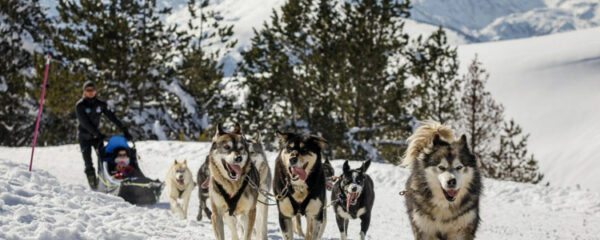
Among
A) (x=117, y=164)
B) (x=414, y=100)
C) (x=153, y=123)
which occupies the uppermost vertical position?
(x=414, y=100)

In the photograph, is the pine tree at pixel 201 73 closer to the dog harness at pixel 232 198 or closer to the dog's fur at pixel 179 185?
the dog's fur at pixel 179 185

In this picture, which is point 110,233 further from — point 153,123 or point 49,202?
point 153,123

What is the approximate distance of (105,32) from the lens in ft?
86.2

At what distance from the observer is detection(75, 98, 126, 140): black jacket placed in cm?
1038

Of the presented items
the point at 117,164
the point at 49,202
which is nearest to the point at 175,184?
the point at 117,164

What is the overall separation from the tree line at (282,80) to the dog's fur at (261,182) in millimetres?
15449

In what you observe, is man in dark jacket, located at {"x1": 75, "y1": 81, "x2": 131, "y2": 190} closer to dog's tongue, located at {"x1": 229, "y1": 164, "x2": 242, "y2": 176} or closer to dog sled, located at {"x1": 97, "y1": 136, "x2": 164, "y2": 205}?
dog sled, located at {"x1": 97, "y1": 136, "x2": 164, "y2": 205}

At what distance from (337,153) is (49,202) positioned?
727 inches

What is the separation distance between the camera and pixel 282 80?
25828mm

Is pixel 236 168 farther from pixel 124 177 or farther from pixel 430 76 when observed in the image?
pixel 430 76

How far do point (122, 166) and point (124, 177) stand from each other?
0.22m

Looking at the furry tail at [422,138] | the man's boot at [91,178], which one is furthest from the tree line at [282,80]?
the furry tail at [422,138]

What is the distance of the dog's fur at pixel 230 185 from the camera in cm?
618

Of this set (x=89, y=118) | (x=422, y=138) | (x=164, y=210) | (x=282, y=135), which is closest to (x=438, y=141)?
(x=422, y=138)
